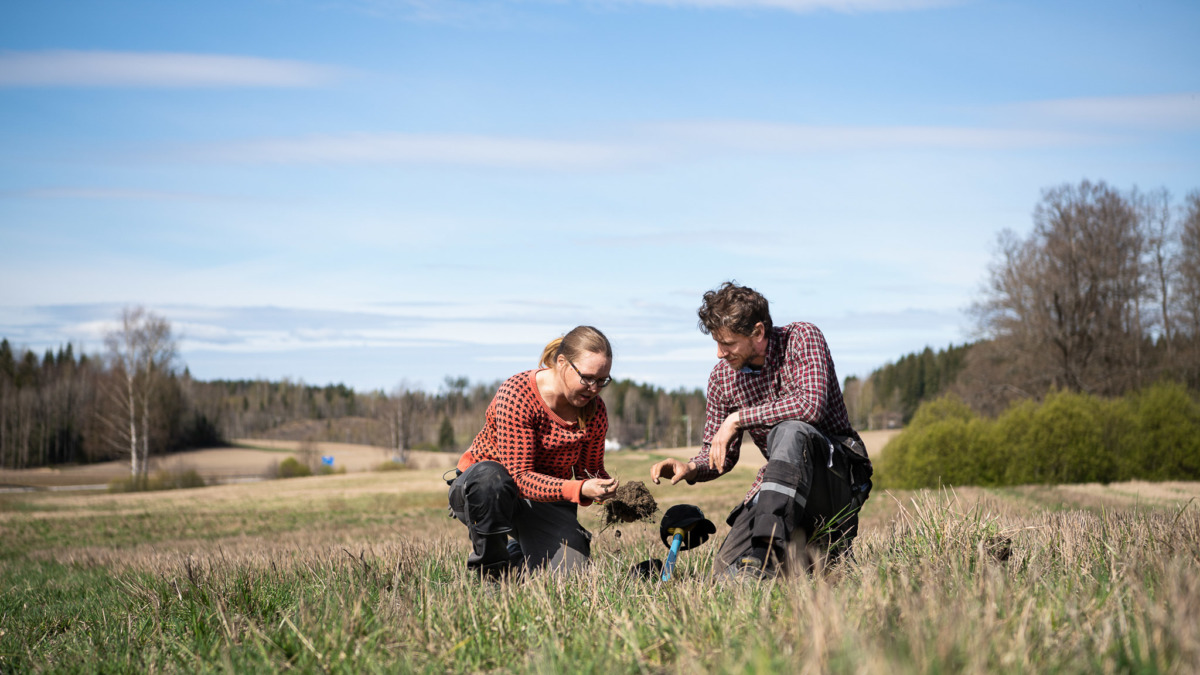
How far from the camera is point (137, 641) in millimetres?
3699

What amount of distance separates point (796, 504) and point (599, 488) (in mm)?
1172

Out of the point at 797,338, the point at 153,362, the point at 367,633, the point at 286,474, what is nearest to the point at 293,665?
the point at 367,633

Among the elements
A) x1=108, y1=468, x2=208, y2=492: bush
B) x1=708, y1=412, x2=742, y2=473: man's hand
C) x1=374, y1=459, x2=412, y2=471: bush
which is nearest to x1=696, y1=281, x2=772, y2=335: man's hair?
x1=708, y1=412, x2=742, y2=473: man's hand

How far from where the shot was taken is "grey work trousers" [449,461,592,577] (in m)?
5.00

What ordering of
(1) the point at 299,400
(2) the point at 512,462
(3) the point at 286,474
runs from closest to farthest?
(2) the point at 512,462 < (3) the point at 286,474 < (1) the point at 299,400

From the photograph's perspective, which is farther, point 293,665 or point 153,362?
point 153,362

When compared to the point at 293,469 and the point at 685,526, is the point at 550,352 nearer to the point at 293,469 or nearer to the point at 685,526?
the point at 685,526

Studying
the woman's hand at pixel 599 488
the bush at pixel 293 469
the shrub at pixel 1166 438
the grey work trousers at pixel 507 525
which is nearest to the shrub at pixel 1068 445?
the shrub at pixel 1166 438

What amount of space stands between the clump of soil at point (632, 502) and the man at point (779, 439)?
117mm

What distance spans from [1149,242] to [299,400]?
13937 cm

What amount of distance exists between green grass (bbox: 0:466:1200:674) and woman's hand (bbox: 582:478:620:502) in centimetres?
39

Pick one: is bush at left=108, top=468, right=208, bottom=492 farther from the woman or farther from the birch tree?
the woman

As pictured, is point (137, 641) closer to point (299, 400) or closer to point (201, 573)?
point (201, 573)

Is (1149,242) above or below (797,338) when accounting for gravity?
above
